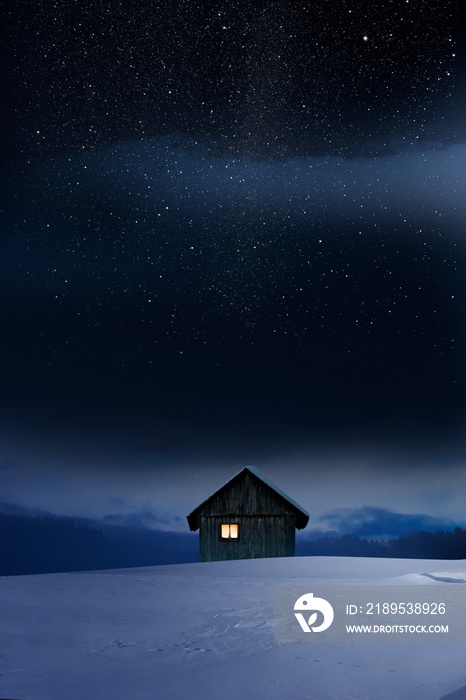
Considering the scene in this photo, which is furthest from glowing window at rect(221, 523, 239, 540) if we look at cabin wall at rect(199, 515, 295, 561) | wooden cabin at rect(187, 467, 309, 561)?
cabin wall at rect(199, 515, 295, 561)

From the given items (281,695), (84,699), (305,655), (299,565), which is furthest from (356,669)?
(299,565)

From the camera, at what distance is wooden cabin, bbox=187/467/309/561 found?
24.4 meters

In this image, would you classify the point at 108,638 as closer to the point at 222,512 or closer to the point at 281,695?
the point at 281,695

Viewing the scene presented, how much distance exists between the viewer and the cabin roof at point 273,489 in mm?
24422

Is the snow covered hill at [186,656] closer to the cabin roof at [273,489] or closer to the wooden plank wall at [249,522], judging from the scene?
the cabin roof at [273,489]

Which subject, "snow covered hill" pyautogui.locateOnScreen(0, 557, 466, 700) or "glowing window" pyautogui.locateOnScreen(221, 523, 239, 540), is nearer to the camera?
"snow covered hill" pyautogui.locateOnScreen(0, 557, 466, 700)

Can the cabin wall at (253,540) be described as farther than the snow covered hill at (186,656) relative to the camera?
Yes

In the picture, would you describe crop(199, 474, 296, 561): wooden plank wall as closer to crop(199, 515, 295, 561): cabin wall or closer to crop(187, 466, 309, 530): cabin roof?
crop(199, 515, 295, 561): cabin wall

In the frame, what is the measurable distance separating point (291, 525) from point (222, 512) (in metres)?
3.01

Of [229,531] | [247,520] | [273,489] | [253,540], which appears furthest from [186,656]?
[229,531]

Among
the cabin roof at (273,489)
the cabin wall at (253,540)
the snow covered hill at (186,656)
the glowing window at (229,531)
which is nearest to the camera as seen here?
the snow covered hill at (186,656)

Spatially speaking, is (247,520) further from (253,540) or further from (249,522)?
(253,540)

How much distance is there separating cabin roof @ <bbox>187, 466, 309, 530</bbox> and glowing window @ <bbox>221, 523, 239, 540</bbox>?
4.19 ft

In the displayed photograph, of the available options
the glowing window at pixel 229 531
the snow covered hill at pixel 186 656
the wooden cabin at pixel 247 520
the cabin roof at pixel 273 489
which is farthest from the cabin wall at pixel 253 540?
the snow covered hill at pixel 186 656
